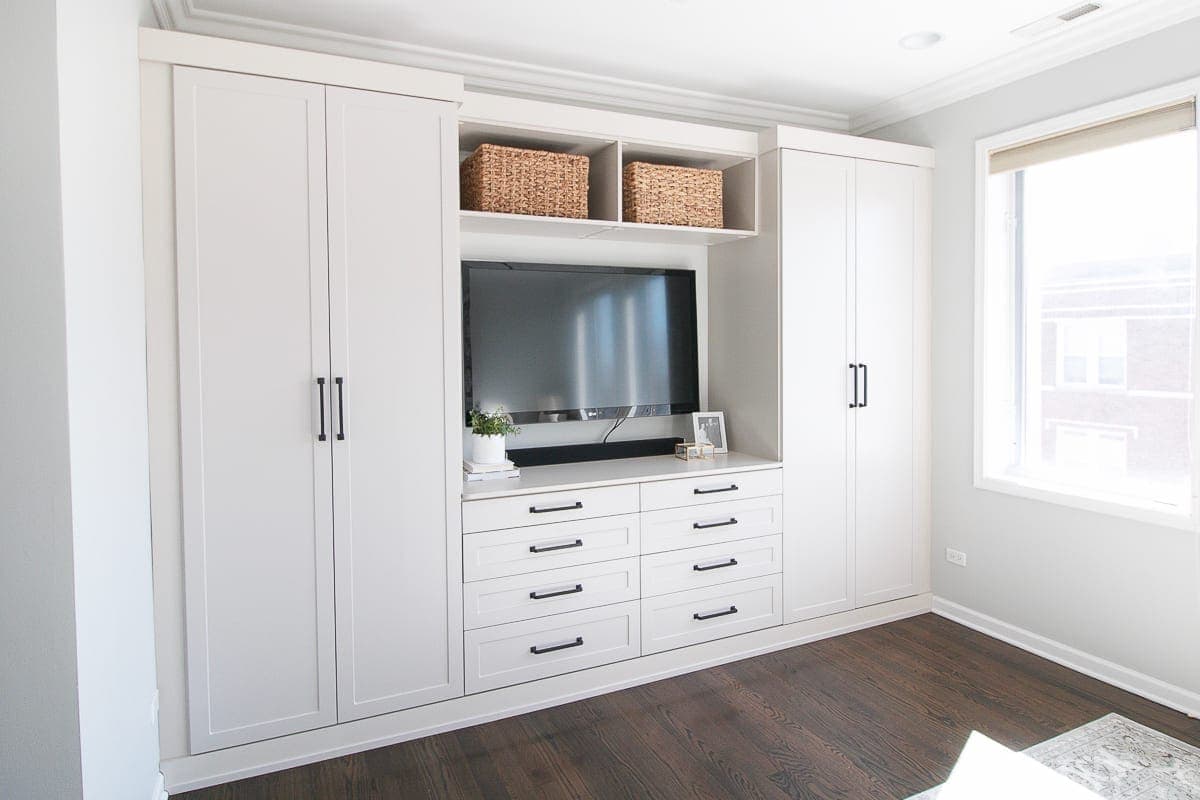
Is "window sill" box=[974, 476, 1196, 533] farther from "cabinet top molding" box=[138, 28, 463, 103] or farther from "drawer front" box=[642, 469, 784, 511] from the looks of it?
"cabinet top molding" box=[138, 28, 463, 103]

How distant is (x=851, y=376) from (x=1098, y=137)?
4.39 ft

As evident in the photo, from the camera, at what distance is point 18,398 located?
135cm

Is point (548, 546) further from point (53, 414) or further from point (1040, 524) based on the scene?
point (1040, 524)

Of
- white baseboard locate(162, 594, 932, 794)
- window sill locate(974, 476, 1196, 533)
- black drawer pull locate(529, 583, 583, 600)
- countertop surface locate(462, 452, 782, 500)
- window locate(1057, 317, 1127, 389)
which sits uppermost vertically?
window locate(1057, 317, 1127, 389)

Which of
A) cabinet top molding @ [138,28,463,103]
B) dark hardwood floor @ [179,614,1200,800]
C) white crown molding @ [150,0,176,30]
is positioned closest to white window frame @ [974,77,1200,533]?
dark hardwood floor @ [179,614,1200,800]

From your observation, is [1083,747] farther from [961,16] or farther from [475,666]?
[961,16]

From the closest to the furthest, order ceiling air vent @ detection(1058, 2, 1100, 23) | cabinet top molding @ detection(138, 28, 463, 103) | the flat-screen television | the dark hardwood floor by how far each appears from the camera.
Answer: cabinet top molding @ detection(138, 28, 463, 103)
the dark hardwood floor
ceiling air vent @ detection(1058, 2, 1100, 23)
the flat-screen television

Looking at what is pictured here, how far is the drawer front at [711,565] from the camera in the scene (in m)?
3.12

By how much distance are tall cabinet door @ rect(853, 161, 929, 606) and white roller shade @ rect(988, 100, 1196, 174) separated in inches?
16.1

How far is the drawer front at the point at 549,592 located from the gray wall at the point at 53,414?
50.0 inches

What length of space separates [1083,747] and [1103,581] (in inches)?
30.9

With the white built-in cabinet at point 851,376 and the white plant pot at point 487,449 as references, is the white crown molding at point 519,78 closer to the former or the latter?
the white built-in cabinet at point 851,376

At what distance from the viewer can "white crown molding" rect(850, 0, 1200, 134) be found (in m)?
2.74

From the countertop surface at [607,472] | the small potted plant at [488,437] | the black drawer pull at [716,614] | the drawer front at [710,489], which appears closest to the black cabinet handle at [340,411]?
the countertop surface at [607,472]
